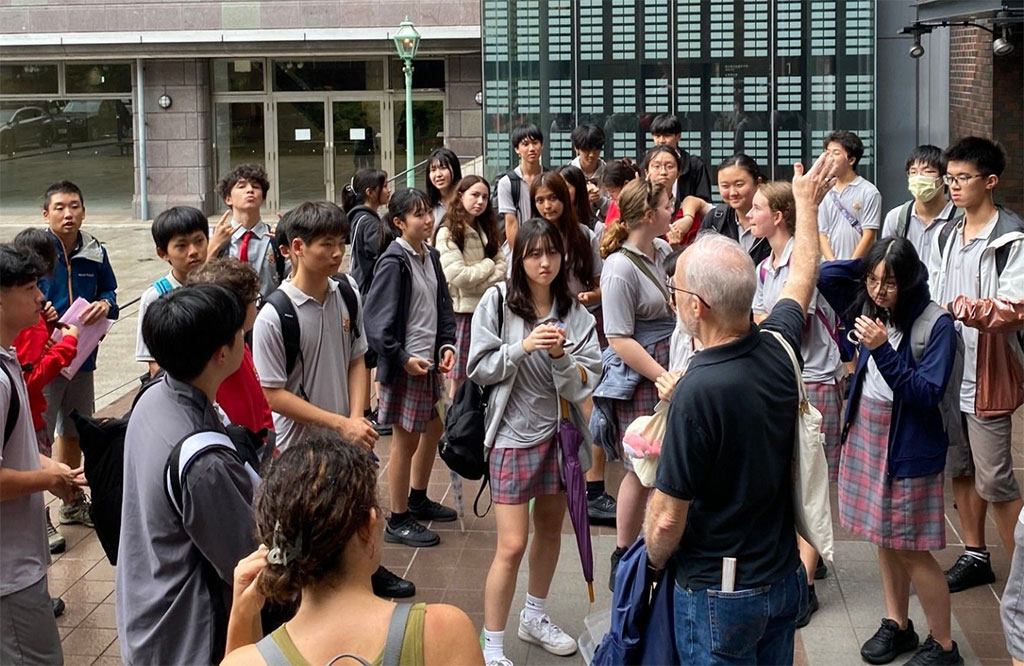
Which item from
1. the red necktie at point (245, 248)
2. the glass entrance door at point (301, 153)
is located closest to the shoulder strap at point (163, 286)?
the red necktie at point (245, 248)

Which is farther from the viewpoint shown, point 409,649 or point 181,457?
point 181,457

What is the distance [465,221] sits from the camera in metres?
8.02

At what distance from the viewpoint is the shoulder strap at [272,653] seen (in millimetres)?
2463

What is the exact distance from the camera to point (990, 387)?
5867mm

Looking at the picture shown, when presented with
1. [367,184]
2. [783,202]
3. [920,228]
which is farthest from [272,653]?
[367,184]

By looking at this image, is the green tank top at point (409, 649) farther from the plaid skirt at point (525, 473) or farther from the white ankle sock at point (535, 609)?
the white ankle sock at point (535, 609)

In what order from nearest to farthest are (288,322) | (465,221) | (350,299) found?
(288,322), (350,299), (465,221)

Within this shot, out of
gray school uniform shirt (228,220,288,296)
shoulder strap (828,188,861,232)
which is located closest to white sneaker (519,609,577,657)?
gray school uniform shirt (228,220,288,296)

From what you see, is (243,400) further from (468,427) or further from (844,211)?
(844,211)

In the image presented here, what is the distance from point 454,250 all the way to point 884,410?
3534 mm

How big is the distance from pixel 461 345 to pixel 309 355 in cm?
282

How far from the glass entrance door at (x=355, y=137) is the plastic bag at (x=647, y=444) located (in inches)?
897

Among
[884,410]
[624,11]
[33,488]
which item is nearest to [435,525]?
[884,410]

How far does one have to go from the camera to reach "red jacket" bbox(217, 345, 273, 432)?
4.60 m
